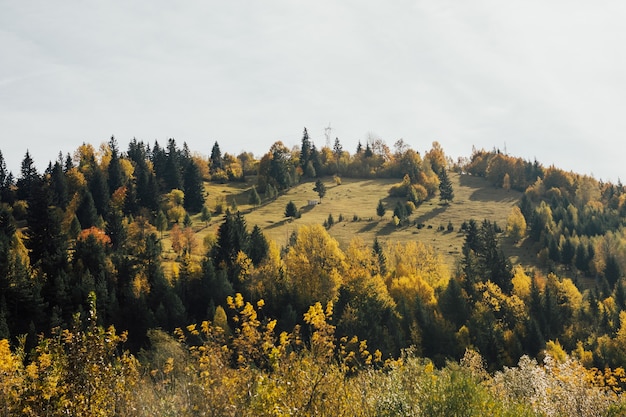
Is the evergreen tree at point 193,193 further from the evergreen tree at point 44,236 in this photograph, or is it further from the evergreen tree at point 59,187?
the evergreen tree at point 44,236

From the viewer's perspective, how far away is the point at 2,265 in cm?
6825

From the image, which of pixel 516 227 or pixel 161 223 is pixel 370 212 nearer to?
pixel 516 227

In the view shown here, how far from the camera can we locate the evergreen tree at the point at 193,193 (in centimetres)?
14200

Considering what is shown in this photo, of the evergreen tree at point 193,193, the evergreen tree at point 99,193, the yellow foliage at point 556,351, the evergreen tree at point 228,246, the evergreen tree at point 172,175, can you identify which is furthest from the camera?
the evergreen tree at point 172,175

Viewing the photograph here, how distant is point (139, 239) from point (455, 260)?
66.8 meters

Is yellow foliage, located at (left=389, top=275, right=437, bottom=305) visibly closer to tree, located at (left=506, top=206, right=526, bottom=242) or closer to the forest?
the forest

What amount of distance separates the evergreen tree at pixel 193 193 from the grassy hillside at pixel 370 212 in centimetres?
536

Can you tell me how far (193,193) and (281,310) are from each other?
75.6 m

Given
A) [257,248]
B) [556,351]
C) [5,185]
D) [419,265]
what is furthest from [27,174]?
[556,351]

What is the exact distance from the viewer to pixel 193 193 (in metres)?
144

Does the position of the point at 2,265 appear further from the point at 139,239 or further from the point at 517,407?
the point at 517,407

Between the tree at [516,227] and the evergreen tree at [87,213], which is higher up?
the evergreen tree at [87,213]

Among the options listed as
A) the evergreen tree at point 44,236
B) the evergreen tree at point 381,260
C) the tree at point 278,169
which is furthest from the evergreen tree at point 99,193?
the evergreen tree at point 381,260

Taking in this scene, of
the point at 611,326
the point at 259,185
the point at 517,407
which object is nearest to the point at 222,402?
the point at 517,407
